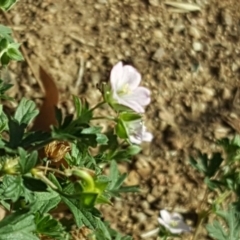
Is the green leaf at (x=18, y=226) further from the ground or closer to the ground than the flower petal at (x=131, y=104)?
closer to the ground

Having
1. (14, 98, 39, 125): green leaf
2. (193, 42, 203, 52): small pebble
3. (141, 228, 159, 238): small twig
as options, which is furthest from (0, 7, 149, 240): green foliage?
(193, 42, 203, 52): small pebble

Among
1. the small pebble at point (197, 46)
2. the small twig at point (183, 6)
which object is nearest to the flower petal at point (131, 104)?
the small pebble at point (197, 46)

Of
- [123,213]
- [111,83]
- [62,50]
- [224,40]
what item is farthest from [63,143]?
[224,40]

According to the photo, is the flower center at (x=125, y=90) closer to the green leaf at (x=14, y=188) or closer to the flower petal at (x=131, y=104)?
the flower petal at (x=131, y=104)

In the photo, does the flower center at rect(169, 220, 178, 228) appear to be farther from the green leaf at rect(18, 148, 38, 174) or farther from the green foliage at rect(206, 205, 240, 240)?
the green leaf at rect(18, 148, 38, 174)

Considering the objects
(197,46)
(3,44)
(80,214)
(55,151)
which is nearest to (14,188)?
(80,214)

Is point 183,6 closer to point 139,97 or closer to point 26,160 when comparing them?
point 139,97
